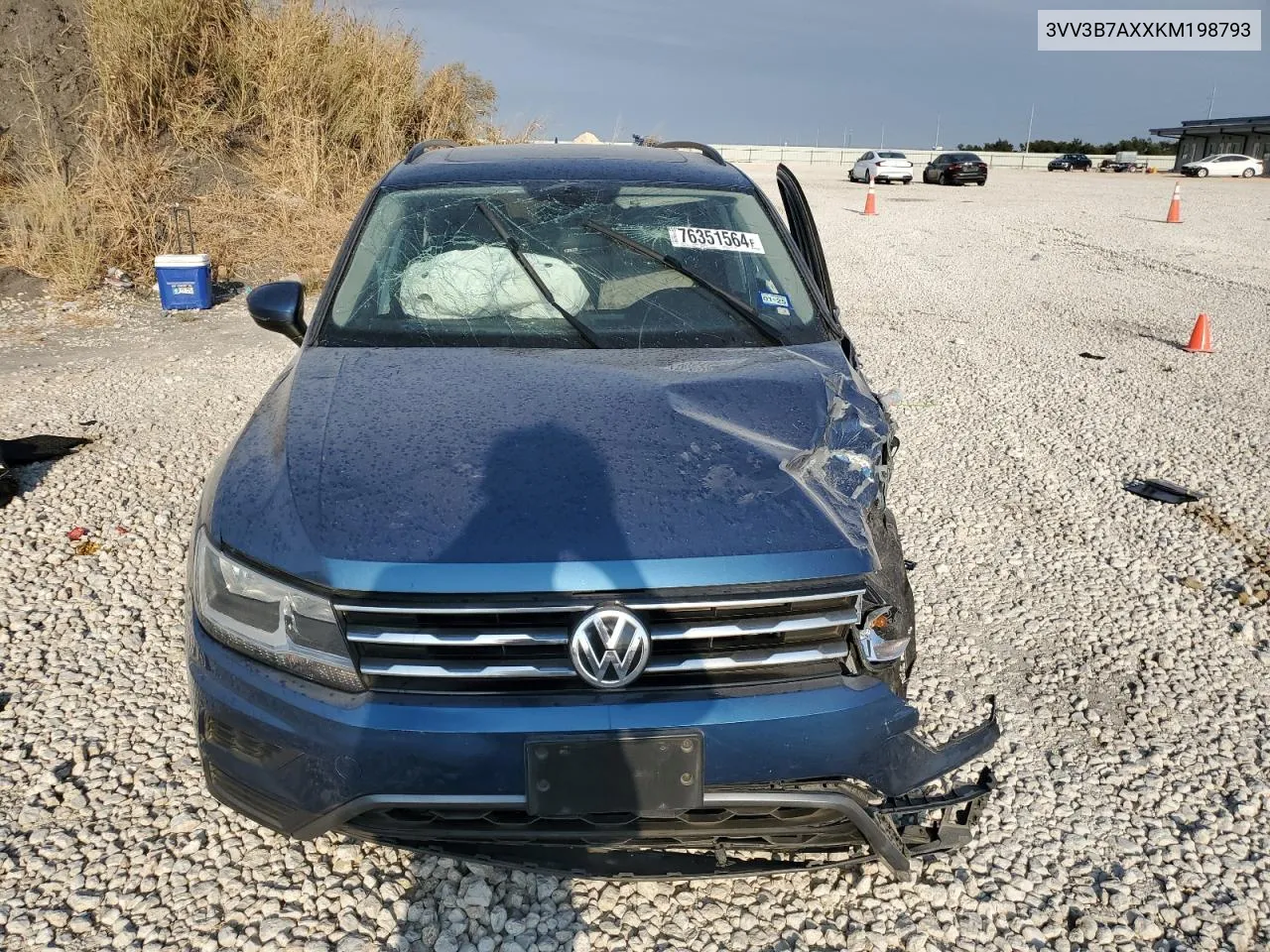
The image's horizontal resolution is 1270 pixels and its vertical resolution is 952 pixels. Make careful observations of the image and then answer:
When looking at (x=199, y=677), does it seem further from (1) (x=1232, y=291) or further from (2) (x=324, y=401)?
(1) (x=1232, y=291)

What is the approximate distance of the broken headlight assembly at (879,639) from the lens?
2051 mm

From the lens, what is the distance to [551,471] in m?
2.19

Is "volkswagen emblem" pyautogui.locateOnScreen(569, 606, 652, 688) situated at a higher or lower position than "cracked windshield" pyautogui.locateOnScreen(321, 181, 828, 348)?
lower

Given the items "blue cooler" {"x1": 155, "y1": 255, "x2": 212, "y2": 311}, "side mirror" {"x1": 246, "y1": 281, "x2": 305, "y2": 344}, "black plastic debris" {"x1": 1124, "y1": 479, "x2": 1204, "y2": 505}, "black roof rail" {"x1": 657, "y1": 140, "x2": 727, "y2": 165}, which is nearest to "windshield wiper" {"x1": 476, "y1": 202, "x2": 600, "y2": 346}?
"side mirror" {"x1": 246, "y1": 281, "x2": 305, "y2": 344}

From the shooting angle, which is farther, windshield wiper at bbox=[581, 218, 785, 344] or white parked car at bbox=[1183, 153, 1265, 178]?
white parked car at bbox=[1183, 153, 1265, 178]

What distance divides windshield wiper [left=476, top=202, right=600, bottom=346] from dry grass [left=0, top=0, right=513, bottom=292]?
788cm

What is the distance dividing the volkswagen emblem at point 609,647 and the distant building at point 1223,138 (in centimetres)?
6207

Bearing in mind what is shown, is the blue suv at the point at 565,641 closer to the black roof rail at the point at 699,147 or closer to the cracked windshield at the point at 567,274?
the cracked windshield at the point at 567,274

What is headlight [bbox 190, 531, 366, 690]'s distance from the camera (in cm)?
195

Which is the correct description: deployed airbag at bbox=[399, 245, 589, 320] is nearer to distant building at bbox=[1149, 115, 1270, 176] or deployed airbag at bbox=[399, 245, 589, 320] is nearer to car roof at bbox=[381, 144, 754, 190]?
car roof at bbox=[381, 144, 754, 190]

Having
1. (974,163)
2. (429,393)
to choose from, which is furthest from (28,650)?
(974,163)

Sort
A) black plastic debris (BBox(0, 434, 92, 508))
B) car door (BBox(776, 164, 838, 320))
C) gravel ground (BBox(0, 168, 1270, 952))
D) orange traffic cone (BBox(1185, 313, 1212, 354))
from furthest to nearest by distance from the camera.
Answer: orange traffic cone (BBox(1185, 313, 1212, 354)) → black plastic debris (BBox(0, 434, 92, 508)) → car door (BBox(776, 164, 838, 320)) → gravel ground (BBox(0, 168, 1270, 952))

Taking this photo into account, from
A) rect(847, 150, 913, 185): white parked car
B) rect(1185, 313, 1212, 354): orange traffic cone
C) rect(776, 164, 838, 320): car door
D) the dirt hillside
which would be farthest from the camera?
rect(847, 150, 913, 185): white parked car

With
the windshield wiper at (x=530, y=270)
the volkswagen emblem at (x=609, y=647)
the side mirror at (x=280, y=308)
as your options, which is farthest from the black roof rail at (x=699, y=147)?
the volkswagen emblem at (x=609, y=647)
